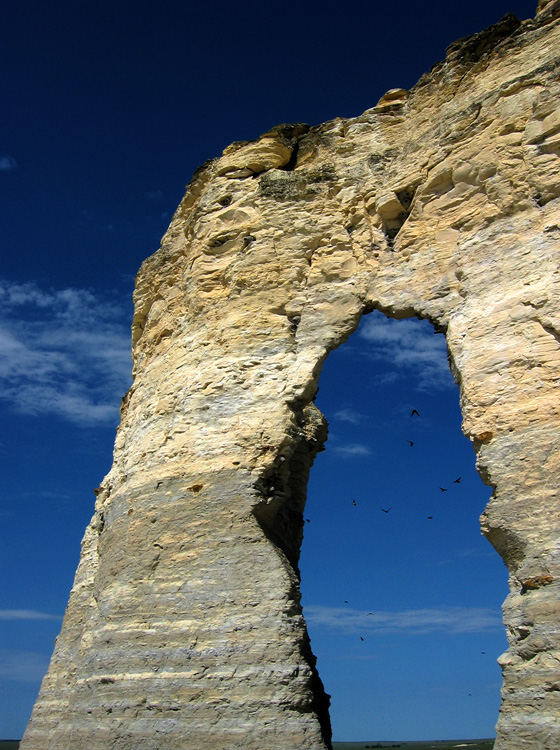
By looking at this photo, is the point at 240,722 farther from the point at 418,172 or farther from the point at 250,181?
the point at 250,181

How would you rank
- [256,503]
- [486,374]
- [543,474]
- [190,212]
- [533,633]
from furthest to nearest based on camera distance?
[190,212] < [256,503] < [486,374] < [543,474] < [533,633]

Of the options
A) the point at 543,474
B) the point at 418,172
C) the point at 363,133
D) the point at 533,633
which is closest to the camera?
the point at 533,633

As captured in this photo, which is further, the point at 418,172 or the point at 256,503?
the point at 418,172

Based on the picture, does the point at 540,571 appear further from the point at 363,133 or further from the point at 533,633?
the point at 363,133

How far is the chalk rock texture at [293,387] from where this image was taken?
6.76 metres

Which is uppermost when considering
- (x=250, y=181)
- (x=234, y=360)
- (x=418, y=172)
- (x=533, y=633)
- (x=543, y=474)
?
(x=250, y=181)

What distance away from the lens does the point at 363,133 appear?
35.5 ft

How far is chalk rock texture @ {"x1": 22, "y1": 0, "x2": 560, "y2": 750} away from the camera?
676cm

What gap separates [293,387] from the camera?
8.69 meters

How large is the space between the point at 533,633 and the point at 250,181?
7828 mm

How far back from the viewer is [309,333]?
915 centimetres

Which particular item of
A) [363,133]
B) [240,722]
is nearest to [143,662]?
[240,722]

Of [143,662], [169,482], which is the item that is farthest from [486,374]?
[143,662]

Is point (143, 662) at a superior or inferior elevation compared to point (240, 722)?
superior
